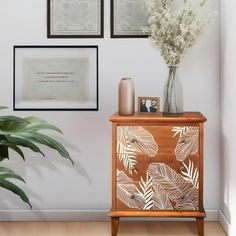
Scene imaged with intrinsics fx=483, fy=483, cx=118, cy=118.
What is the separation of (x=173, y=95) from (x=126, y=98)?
1.05 feet

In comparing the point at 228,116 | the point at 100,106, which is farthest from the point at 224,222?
the point at 100,106

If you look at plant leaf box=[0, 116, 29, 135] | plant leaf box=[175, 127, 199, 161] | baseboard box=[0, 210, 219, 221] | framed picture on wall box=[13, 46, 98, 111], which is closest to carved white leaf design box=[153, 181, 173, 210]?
plant leaf box=[175, 127, 199, 161]

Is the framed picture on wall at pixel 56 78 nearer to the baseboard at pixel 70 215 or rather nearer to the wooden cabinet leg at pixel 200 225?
the baseboard at pixel 70 215

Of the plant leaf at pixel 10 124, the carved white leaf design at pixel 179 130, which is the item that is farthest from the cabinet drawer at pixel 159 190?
the plant leaf at pixel 10 124

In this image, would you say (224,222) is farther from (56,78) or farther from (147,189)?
(56,78)

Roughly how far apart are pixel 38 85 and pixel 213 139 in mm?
1385

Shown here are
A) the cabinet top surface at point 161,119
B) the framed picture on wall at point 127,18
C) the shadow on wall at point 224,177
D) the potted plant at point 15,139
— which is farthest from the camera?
the framed picture on wall at point 127,18

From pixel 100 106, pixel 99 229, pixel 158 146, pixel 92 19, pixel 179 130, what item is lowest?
pixel 99 229

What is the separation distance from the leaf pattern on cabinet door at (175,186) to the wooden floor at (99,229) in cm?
26

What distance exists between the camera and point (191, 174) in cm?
322

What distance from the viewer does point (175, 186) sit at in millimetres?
3225

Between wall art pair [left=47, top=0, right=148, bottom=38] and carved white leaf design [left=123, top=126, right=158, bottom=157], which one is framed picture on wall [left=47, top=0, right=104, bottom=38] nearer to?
wall art pair [left=47, top=0, right=148, bottom=38]

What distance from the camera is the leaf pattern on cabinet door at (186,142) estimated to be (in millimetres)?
3199

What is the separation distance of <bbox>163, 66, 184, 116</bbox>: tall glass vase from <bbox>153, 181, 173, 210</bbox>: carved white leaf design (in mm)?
505
